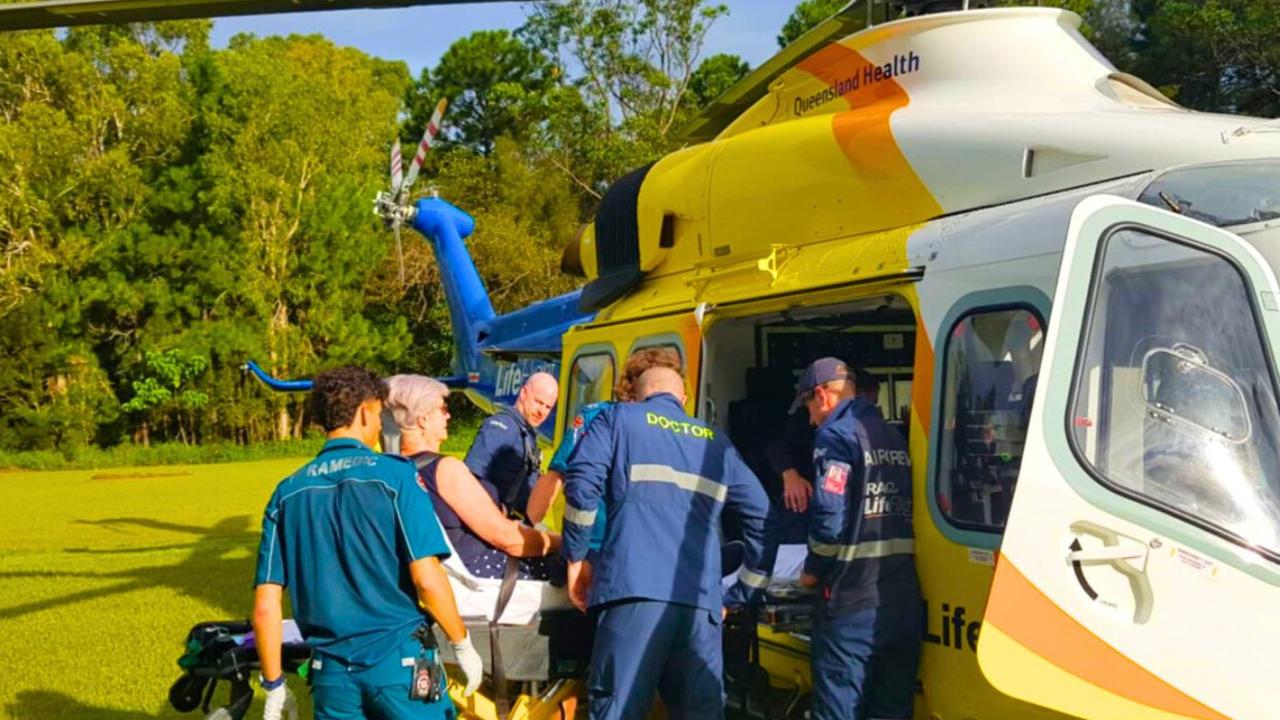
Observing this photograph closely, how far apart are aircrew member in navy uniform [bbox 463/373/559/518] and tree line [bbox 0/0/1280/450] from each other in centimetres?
2720

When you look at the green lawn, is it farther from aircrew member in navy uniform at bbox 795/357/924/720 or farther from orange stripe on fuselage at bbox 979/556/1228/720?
orange stripe on fuselage at bbox 979/556/1228/720

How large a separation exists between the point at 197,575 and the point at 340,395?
9.24 m

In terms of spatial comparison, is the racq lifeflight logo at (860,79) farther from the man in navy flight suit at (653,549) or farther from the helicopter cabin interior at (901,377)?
the man in navy flight suit at (653,549)

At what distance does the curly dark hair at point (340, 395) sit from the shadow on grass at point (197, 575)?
21.7 feet

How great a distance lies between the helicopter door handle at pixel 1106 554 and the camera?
265 centimetres

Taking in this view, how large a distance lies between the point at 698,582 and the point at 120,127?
120ft

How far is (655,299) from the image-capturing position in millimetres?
6059

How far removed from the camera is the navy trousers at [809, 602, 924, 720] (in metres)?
3.71

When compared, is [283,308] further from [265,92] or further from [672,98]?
[672,98]

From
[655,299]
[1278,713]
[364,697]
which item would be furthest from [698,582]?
[655,299]

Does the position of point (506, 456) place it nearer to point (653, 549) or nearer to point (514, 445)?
point (514, 445)

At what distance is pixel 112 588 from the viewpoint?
11258mm

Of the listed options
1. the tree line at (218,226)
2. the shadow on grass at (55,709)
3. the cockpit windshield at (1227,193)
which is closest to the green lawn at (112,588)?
the shadow on grass at (55,709)

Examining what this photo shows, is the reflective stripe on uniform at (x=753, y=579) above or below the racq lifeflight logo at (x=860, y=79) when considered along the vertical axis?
below
